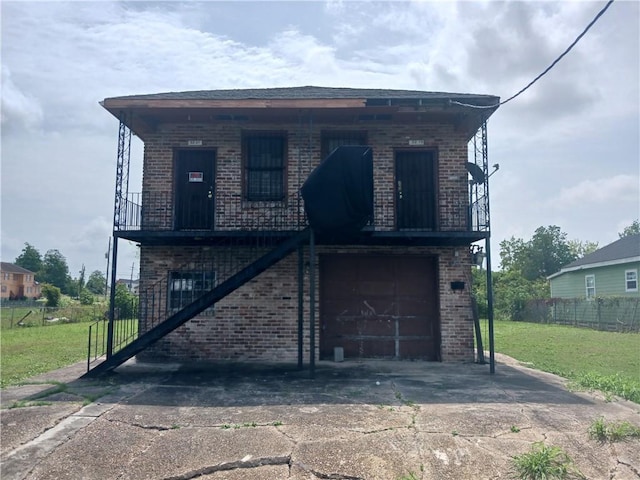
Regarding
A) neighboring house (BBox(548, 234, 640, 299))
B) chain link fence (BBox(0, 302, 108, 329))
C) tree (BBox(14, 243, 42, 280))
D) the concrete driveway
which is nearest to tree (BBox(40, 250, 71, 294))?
tree (BBox(14, 243, 42, 280))

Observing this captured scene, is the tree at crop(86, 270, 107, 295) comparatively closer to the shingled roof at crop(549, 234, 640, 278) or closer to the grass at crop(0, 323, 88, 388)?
the grass at crop(0, 323, 88, 388)

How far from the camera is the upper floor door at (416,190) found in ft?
33.7

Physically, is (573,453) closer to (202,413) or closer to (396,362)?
(202,413)

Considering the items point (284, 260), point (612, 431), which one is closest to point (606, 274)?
point (284, 260)

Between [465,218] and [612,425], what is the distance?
18.2ft

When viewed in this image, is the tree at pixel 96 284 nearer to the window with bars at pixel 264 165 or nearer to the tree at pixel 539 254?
the tree at pixel 539 254

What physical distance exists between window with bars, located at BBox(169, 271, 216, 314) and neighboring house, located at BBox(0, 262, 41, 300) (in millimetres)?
53020

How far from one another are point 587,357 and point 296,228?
308 inches

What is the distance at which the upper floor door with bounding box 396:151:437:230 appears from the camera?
33.7ft

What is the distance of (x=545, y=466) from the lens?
4.17 metres

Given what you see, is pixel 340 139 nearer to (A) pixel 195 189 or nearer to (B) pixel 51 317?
(A) pixel 195 189

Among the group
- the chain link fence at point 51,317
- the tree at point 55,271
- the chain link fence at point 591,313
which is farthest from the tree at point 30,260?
the chain link fence at point 591,313

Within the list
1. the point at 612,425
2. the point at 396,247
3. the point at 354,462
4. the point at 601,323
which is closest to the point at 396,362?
the point at 396,247

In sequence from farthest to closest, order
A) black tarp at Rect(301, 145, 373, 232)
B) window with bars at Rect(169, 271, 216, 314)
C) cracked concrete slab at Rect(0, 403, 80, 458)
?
1. window with bars at Rect(169, 271, 216, 314)
2. black tarp at Rect(301, 145, 373, 232)
3. cracked concrete slab at Rect(0, 403, 80, 458)
